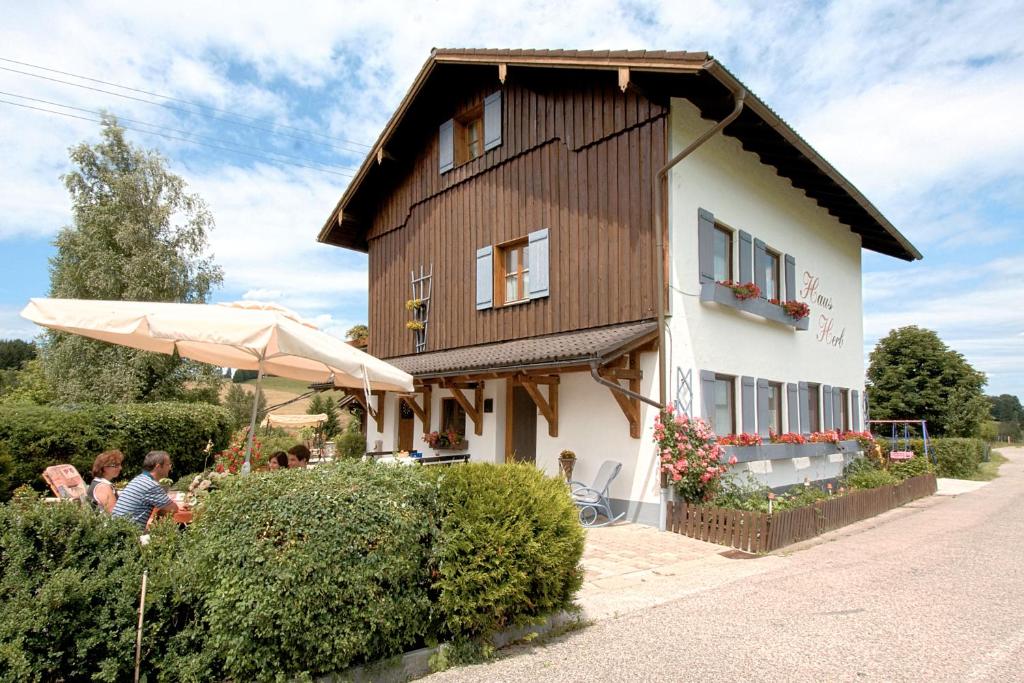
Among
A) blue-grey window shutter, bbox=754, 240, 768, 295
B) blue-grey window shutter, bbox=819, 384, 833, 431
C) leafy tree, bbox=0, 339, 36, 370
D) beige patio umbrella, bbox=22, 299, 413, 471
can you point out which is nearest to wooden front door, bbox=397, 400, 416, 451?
blue-grey window shutter, bbox=754, 240, 768, 295

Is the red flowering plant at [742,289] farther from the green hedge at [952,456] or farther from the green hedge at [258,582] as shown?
the green hedge at [952,456]

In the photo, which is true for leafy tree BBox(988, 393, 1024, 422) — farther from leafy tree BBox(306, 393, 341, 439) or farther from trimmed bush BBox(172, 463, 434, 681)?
trimmed bush BBox(172, 463, 434, 681)

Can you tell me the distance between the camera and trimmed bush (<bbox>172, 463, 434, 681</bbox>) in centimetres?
330

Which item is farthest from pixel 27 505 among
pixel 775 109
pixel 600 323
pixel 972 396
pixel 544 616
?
pixel 972 396

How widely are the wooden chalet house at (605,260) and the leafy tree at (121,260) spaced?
11203 mm

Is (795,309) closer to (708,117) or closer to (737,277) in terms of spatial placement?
(737,277)

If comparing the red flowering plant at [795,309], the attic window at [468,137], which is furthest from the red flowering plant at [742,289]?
the attic window at [468,137]

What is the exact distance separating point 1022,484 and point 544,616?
1864 cm

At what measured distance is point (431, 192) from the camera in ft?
45.2

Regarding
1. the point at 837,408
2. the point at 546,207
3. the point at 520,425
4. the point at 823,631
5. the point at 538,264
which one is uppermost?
the point at 546,207

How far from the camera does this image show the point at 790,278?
41.0 ft

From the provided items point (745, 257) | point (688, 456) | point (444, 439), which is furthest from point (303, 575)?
point (745, 257)

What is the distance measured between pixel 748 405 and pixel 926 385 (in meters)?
21.1

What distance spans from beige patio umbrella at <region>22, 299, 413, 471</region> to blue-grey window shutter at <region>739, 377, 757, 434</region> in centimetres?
649
